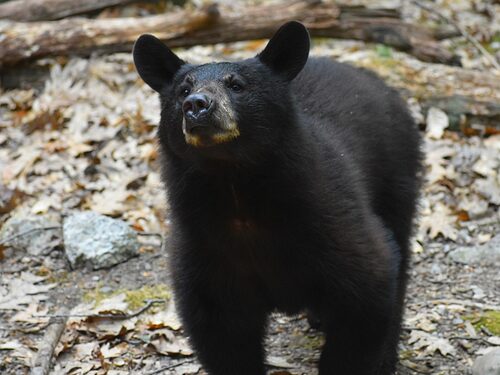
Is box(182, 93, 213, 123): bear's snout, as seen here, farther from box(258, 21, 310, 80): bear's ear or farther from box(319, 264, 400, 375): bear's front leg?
box(319, 264, 400, 375): bear's front leg

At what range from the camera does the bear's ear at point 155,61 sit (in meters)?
4.68

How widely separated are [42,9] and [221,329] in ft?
24.8

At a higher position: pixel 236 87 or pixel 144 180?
pixel 236 87

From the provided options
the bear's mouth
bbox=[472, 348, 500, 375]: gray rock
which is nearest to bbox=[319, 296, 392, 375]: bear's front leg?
bbox=[472, 348, 500, 375]: gray rock

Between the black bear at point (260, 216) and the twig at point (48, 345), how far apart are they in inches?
52.9

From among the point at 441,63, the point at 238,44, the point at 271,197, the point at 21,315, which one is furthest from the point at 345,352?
the point at 238,44

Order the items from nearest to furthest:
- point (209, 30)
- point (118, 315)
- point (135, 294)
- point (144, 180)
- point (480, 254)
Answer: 1. point (118, 315)
2. point (135, 294)
3. point (480, 254)
4. point (144, 180)
5. point (209, 30)

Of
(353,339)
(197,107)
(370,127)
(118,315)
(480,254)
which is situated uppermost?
(197,107)

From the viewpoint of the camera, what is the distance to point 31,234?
7.32 metres

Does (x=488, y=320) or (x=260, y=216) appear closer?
(x=260, y=216)

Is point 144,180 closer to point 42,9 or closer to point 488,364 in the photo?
point 42,9

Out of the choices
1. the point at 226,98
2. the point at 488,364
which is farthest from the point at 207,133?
the point at 488,364

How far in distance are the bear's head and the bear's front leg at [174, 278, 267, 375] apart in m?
0.92

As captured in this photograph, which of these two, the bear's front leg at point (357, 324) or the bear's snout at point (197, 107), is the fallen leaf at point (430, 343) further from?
the bear's snout at point (197, 107)
